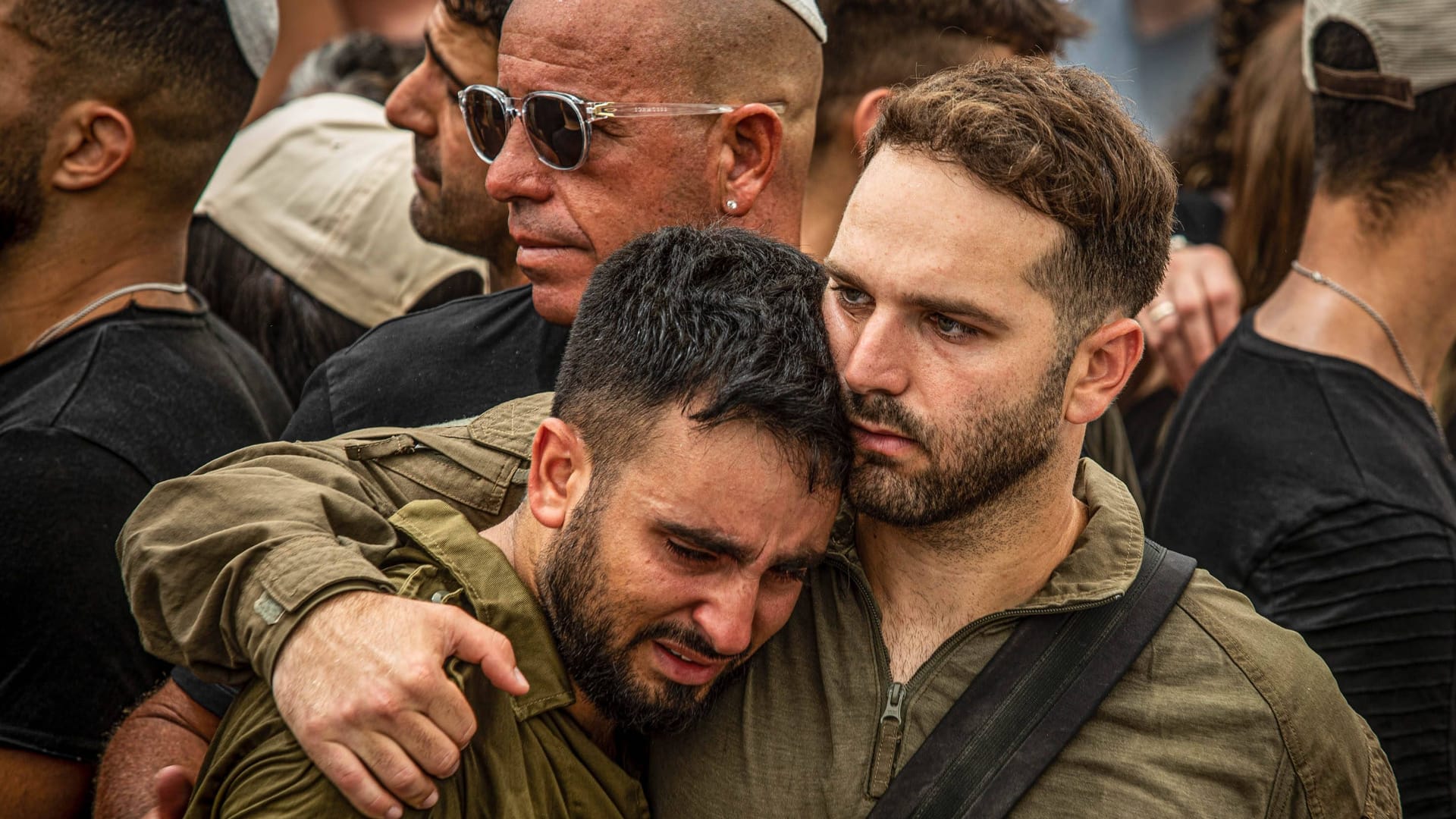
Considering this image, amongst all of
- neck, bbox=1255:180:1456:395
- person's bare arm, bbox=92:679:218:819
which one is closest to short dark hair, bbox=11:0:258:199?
person's bare arm, bbox=92:679:218:819

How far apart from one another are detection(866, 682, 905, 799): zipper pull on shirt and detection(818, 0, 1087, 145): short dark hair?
2.12 metres

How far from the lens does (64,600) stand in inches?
109

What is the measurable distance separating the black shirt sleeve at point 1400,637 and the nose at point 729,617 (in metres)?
1.48

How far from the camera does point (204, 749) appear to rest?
9.09 feet

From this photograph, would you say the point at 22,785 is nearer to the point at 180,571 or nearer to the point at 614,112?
the point at 180,571

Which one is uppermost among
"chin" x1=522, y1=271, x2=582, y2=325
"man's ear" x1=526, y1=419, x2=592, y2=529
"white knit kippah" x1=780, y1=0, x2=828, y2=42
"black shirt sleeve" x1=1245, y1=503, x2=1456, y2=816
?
"white knit kippah" x1=780, y1=0, x2=828, y2=42

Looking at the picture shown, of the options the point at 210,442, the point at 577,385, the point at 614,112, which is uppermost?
the point at 614,112

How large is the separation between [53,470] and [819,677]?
1.60 meters

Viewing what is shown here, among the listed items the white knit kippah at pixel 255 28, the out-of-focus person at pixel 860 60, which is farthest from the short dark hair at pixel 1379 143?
the white knit kippah at pixel 255 28

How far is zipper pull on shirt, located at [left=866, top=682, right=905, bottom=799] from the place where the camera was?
7.49 ft

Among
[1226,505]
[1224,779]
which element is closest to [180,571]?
[1224,779]

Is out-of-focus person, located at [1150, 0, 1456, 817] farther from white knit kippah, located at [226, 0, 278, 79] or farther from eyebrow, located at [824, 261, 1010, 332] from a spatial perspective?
white knit kippah, located at [226, 0, 278, 79]

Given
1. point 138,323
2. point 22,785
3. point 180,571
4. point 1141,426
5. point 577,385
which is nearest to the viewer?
point 180,571

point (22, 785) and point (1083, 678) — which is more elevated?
point (1083, 678)
